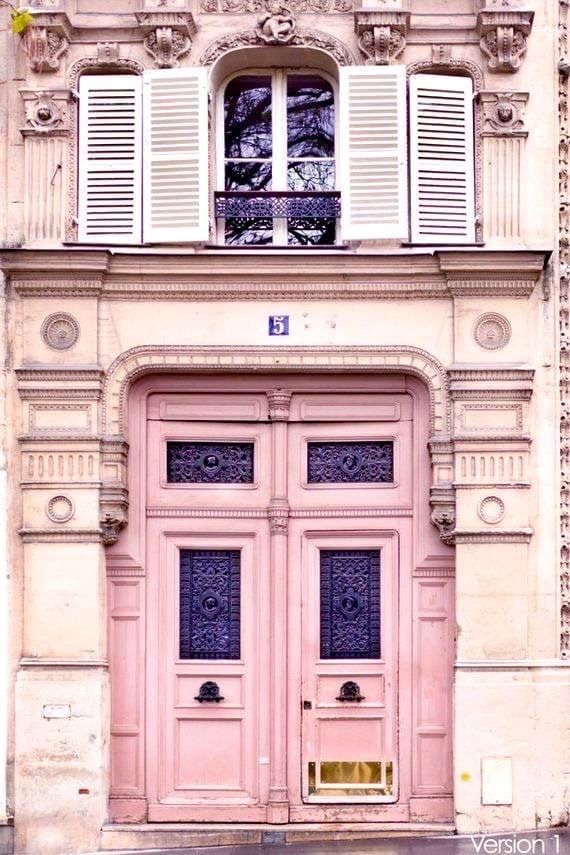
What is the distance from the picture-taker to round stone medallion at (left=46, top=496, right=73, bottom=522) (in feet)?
35.3

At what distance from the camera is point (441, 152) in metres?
11.0

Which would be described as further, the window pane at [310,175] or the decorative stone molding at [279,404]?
the window pane at [310,175]

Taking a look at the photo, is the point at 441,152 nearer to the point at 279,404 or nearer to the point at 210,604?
the point at 279,404

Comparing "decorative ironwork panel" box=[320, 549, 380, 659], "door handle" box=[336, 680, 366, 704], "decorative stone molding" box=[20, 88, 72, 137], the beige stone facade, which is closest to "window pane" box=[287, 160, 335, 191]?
the beige stone facade

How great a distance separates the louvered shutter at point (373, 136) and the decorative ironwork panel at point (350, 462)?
153 cm

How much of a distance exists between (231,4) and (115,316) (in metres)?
2.43

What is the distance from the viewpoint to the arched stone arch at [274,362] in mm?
10891

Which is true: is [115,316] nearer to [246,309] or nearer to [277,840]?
[246,309]

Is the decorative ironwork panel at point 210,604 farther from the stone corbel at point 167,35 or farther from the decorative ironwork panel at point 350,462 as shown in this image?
the stone corbel at point 167,35

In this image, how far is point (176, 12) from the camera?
35.9 feet

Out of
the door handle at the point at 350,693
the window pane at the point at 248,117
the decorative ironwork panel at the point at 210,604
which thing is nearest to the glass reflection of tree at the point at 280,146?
the window pane at the point at 248,117

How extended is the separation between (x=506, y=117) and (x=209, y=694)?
465 centimetres

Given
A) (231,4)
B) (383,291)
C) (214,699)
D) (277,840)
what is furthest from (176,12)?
(277,840)

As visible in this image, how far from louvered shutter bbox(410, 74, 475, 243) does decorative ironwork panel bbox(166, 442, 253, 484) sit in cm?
212
